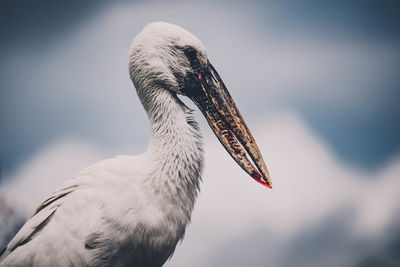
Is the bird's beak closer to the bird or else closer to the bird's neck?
the bird

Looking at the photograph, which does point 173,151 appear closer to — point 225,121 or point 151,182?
point 151,182

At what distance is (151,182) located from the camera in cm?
159

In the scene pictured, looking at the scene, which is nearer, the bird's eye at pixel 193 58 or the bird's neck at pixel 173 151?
the bird's neck at pixel 173 151

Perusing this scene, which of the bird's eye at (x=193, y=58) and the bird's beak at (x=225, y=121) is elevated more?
the bird's eye at (x=193, y=58)

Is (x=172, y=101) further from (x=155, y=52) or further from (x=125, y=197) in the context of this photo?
(x=125, y=197)

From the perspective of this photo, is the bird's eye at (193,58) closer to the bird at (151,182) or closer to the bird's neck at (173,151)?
the bird at (151,182)

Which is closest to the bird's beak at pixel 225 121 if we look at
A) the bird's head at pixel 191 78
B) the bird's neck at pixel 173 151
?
the bird's head at pixel 191 78

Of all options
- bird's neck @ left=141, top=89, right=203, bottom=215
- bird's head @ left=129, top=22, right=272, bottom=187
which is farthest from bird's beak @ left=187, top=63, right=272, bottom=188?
bird's neck @ left=141, top=89, right=203, bottom=215

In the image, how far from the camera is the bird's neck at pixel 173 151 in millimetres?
1602

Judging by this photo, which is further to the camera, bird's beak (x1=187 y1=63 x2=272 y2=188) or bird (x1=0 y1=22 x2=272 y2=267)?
bird's beak (x1=187 y1=63 x2=272 y2=188)

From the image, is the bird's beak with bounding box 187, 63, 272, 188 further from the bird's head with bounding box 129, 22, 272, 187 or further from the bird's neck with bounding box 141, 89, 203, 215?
the bird's neck with bounding box 141, 89, 203, 215

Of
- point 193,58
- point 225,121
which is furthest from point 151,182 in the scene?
point 193,58

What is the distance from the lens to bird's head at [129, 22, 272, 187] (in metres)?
1.72

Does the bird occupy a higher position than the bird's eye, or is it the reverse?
the bird's eye
